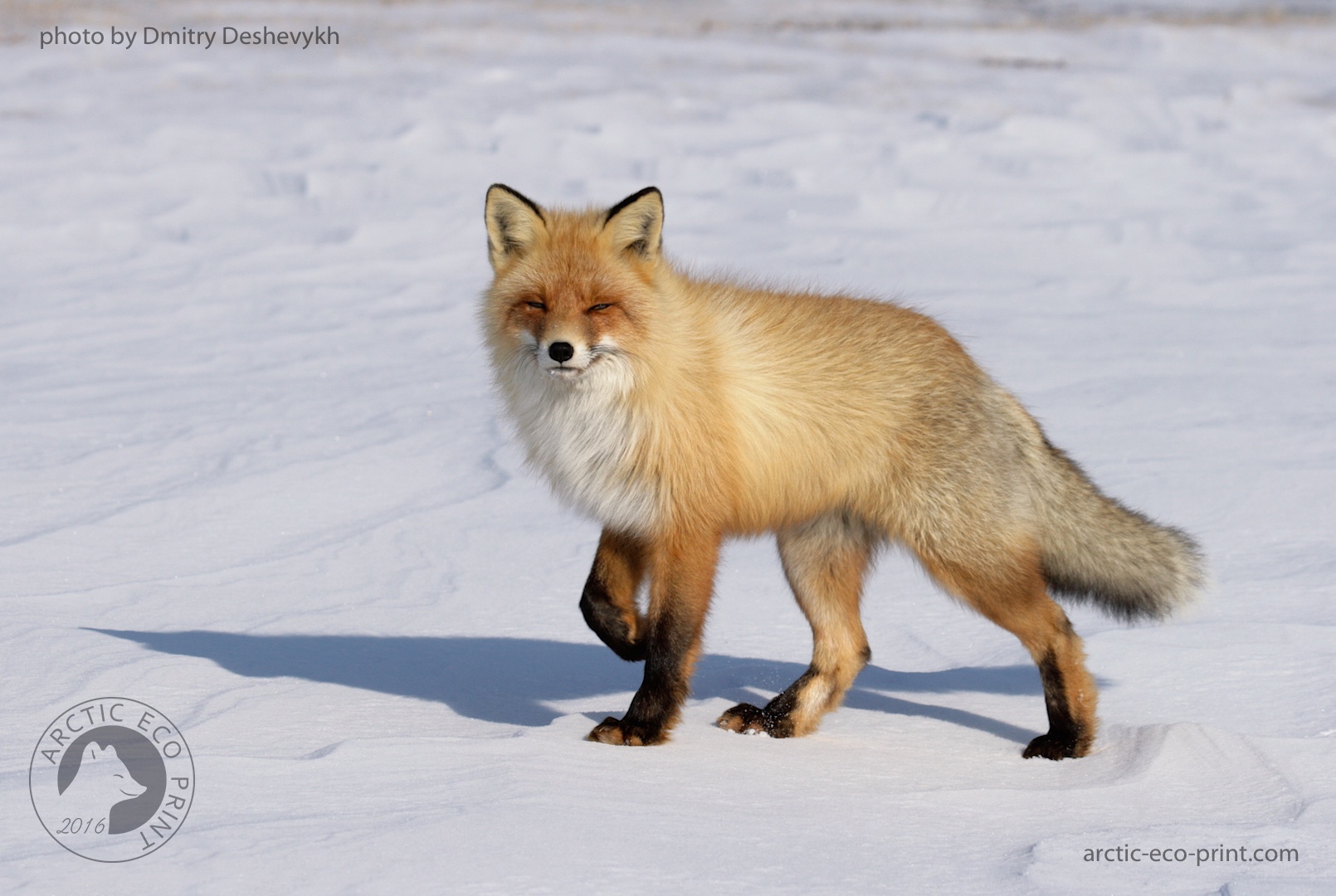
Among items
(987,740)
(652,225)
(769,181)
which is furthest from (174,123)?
(987,740)

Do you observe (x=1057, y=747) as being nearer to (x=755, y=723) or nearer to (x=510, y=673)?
(x=755, y=723)

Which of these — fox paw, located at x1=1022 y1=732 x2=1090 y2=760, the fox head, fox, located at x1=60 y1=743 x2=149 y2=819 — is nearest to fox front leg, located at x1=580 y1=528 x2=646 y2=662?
the fox head

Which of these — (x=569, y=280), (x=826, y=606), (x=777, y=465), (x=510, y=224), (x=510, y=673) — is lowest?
(x=510, y=673)

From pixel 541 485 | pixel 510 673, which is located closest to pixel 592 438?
pixel 510 673

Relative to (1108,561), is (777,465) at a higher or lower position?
higher

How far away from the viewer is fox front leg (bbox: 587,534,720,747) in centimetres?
445

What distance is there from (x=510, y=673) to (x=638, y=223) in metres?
1.84

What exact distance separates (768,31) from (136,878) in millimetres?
18908

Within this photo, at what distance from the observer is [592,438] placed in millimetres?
4539

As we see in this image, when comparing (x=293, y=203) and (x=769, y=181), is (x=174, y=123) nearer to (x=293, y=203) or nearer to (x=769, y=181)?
(x=293, y=203)

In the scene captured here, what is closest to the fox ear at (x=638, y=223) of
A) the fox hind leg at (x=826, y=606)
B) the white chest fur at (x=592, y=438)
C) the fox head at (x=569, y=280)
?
the fox head at (x=569, y=280)

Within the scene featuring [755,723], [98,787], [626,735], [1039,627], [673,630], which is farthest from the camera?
[755,723]

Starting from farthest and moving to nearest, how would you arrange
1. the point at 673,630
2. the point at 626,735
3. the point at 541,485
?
1. the point at 541,485
2. the point at 673,630
3. the point at 626,735

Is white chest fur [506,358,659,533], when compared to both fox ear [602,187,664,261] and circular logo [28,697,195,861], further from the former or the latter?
circular logo [28,697,195,861]
